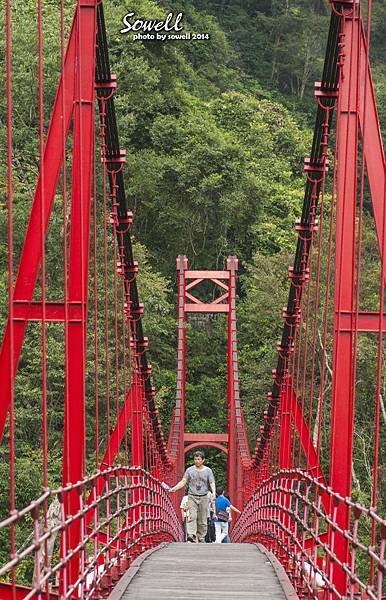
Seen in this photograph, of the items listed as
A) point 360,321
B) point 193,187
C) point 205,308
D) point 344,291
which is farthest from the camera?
point 193,187

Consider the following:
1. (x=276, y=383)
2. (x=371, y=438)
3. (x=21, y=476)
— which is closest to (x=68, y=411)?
(x=276, y=383)

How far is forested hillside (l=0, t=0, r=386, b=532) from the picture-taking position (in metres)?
27.8

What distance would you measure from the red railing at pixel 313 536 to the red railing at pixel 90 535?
1087 mm

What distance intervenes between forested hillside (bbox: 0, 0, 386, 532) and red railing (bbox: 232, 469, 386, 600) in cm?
1170

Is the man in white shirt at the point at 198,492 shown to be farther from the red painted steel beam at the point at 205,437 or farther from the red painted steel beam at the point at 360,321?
the red painted steel beam at the point at 205,437

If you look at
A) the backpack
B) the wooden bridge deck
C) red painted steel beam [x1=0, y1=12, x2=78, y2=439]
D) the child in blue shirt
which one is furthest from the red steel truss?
red painted steel beam [x1=0, y1=12, x2=78, y2=439]

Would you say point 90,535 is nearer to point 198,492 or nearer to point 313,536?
point 313,536

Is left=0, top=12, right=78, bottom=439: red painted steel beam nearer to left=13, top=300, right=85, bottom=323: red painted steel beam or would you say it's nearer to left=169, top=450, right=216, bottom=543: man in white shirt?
left=13, top=300, right=85, bottom=323: red painted steel beam

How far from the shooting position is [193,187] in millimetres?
36969

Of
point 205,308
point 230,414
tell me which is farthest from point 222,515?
point 205,308

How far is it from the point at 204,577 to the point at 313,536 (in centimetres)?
128

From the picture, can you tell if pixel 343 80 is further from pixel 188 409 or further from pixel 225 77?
pixel 225 77

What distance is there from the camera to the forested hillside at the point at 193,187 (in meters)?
27.8

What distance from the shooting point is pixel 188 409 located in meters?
37.2
